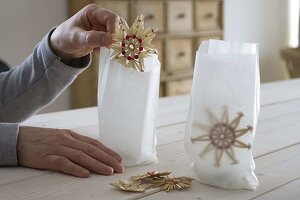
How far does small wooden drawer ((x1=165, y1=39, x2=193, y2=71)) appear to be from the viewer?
293cm

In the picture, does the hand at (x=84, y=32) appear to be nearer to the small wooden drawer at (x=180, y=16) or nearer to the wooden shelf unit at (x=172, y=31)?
the wooden shelf unit at (x=172, y=31)

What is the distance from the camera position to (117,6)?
2.53m

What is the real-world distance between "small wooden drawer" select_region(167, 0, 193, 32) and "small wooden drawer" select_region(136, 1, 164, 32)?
0.23 feet

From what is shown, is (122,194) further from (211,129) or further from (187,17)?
(187,17)

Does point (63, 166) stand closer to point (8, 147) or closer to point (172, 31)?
point (8, 147)

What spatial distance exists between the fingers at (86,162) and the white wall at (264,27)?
10.3 feet

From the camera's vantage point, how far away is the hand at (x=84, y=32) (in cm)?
79

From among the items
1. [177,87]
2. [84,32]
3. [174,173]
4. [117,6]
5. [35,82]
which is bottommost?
[177,87]

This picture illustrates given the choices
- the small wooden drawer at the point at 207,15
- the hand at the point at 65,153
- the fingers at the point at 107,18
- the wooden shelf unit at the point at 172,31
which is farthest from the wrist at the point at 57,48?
the small wooden drawer at the point at 207,15

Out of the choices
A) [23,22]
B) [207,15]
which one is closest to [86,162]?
[23,22]

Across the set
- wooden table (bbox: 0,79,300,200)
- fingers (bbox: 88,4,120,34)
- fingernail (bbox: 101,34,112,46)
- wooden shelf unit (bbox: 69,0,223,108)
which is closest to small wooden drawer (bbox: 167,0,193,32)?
wooden shelf unit (bbox: 69,0,223,108)

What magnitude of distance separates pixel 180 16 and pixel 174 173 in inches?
92.6

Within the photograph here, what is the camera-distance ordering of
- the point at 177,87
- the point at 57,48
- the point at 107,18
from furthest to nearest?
the point at 177,87 < the point at 57,48 < the point at 107,18

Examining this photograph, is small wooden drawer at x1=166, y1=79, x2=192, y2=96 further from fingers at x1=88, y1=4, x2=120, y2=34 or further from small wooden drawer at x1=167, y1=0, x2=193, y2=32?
fingers at x1=88, y1=4, x2=120, y2=34
